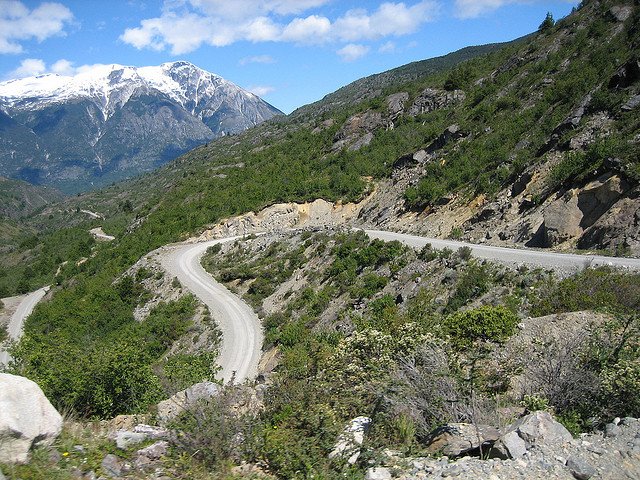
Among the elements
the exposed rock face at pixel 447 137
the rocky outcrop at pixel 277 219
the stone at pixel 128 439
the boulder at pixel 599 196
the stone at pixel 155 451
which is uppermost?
the exposed rock face at pixel 447 137

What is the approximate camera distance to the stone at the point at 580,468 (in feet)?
15.4

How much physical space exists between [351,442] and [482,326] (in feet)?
17.8

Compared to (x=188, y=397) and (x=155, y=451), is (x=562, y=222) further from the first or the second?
(x=155, y=451)

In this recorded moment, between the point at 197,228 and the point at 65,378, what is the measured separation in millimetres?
38091

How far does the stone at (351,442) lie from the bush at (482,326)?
3.72 m

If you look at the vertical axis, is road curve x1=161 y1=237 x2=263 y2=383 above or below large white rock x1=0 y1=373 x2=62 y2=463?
below

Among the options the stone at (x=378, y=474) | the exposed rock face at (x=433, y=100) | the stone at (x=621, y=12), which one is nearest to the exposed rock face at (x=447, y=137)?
the exposed rock face at (x=433, y=100)

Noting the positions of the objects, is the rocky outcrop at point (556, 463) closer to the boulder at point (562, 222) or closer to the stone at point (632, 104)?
the boulder at point (562, 222)

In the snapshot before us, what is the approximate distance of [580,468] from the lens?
477 cm

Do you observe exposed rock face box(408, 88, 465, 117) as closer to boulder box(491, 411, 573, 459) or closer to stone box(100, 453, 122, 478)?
boulder box(491, 411, 573, 459)

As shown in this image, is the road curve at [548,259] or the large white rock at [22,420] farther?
the road curve at [548,259]

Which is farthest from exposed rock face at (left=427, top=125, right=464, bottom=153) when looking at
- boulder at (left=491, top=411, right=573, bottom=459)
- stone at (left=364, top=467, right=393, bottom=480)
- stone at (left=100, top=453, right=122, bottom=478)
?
stone at (left=100, top=453, right=122, bottom=478)

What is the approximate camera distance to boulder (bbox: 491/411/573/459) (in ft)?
18.0

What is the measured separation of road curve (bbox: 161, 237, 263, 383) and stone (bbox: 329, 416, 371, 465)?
18.3 ft
